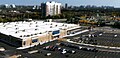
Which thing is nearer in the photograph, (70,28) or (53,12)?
(70,28)

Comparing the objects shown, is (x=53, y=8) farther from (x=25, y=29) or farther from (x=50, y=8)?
(x=25, y=29)

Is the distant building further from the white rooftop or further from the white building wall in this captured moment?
the white rooftop

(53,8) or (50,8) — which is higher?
(50,8)

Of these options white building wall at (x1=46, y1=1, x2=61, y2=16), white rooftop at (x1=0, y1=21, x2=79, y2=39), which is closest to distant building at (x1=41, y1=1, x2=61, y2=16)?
white building wall at (x1=46, y1=1, x2=61, y2=16)

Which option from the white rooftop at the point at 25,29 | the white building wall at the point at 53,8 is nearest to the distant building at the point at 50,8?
the white building wall at the point at 53,8

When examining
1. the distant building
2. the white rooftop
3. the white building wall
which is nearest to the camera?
the white rooftop

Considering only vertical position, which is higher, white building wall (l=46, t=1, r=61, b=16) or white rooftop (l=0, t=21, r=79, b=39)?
white building wall (l=46, t=1, r=61, b=16)

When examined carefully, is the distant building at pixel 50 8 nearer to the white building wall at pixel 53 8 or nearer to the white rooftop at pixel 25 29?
the white building wall at pixel 53 8

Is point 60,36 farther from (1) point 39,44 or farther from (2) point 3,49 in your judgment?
(2) point 3,49

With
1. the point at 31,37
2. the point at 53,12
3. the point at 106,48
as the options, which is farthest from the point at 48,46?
the point at 53,12

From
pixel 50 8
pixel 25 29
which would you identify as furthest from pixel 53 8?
pixel 25 29

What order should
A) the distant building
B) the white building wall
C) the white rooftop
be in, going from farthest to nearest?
1. the white building wall
2. the distant building
3. the white rooftop
